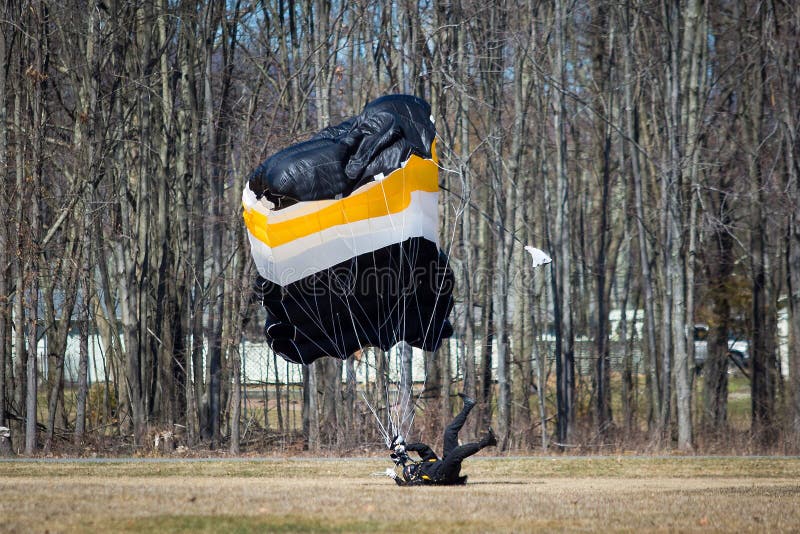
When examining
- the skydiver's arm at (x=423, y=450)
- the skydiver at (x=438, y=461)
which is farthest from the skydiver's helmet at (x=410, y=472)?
the skydiver's arm at (x=423, y=450)

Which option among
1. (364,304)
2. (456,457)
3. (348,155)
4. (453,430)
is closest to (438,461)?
(456,457)

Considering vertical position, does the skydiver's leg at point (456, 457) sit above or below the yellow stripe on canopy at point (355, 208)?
below

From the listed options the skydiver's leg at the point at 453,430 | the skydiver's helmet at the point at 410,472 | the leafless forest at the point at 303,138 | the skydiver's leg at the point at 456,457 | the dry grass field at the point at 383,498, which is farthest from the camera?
the leafless forest at the point at 303,138

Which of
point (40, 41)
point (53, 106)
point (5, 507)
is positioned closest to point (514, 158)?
point (40, 41)

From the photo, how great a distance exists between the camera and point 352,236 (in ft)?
41.5

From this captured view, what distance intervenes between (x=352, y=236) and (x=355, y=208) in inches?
13.6

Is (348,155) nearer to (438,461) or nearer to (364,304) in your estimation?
(364,304)

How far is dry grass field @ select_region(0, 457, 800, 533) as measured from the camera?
8.84 metres

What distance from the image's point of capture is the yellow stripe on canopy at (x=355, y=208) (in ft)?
40.4

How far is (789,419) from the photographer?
63.3ft

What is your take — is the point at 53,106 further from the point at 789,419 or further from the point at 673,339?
the point at 789,419

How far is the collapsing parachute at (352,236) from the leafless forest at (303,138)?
4718 millimetres

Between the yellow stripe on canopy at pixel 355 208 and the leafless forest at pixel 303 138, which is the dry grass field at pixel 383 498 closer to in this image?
the yellow stripe on canopy at pixel 355 208

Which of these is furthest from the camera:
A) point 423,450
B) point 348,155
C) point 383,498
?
point 348,155
